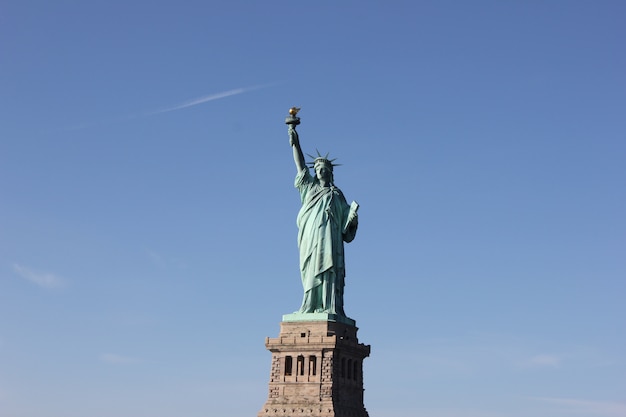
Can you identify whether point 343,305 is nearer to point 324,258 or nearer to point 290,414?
point 324,258

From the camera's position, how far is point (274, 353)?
162 feet

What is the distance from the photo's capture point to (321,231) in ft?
166

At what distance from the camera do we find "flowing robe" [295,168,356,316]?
49.9 metres

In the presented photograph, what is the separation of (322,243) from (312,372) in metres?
7.02

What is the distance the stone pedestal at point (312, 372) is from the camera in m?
47.5

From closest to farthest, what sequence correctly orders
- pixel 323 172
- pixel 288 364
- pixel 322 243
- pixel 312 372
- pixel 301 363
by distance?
pixel 312 372 → pixel 301 363 → pixel 288 364 → pixel 322 243 → pixel 323 172

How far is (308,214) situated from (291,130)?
4965 mm

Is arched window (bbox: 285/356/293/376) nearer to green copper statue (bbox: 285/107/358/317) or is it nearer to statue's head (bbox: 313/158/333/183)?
green copper statue (bbox: 285/107/358/317)

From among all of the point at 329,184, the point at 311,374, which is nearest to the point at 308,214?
the point at 329,184

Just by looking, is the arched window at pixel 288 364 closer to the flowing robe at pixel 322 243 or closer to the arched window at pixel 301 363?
the arched window at pixel 301 363

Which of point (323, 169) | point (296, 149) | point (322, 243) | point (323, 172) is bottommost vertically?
point (322, 243)

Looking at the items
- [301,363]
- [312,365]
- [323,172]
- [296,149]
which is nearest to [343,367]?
[312,365]

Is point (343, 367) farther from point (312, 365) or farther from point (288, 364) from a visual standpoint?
point (288, 364)

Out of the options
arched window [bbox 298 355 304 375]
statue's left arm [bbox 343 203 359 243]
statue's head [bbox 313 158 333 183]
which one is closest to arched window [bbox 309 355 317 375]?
arched window [bbox 298 355 304 375]
